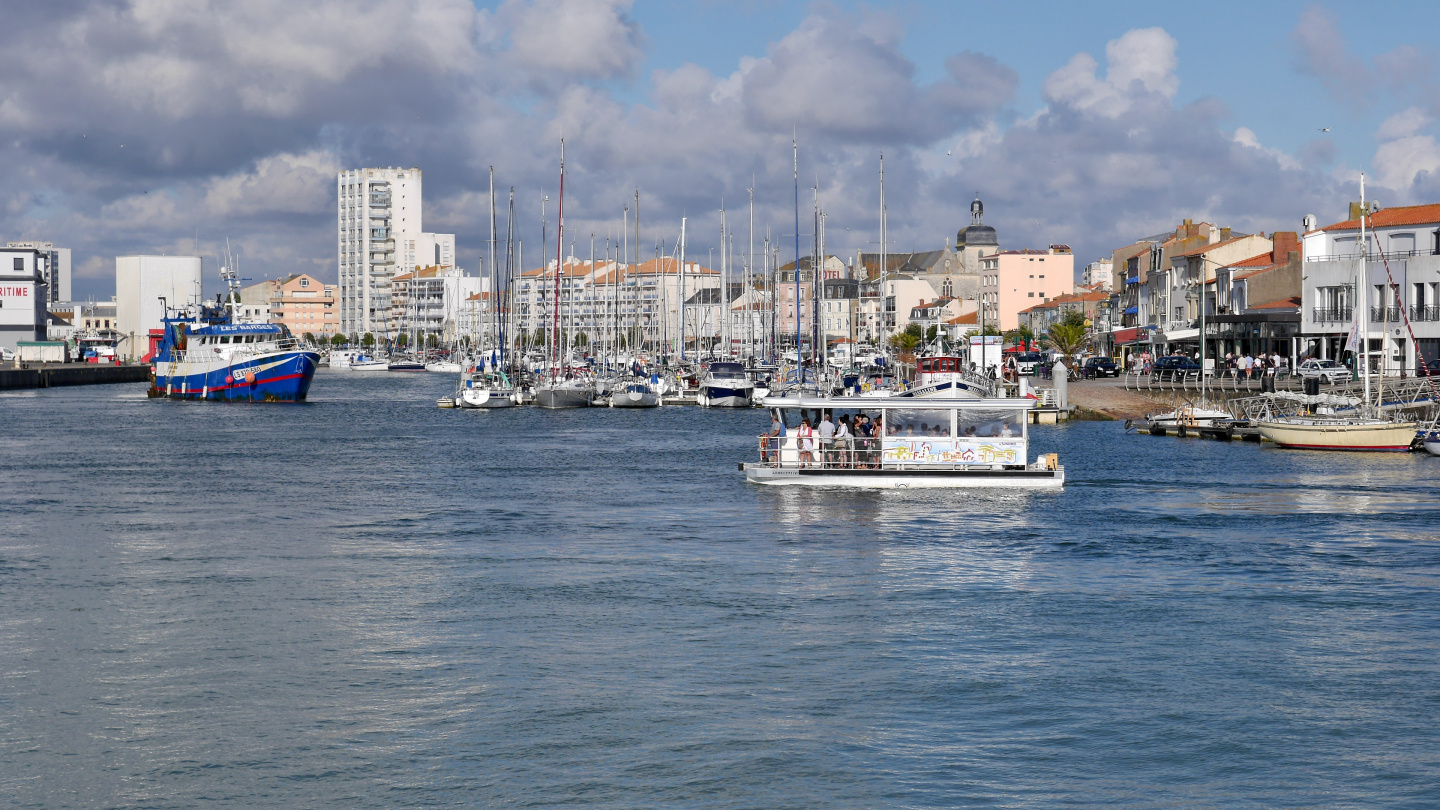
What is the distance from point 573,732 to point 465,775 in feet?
5.90

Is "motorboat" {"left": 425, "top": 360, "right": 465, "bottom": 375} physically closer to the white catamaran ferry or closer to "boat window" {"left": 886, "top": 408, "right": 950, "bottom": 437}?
the white catamaran ferry

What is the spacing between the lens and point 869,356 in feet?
428

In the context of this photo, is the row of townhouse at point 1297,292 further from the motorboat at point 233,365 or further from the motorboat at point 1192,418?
the motorboat at point 233,365

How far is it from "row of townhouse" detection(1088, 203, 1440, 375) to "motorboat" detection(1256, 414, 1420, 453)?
12.9ft

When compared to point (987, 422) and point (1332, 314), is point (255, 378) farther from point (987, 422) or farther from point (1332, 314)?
point (987, 422)

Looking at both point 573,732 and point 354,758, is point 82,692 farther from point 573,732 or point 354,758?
point 573,732

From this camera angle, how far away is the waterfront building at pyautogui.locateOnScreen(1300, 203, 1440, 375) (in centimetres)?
7550

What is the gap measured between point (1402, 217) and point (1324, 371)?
1525 centimetres

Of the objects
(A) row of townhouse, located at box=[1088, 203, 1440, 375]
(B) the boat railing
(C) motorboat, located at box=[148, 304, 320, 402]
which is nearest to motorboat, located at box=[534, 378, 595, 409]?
(C) motorboat, located at box=[148, 304, 320, 402]

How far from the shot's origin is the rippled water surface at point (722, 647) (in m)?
15.8

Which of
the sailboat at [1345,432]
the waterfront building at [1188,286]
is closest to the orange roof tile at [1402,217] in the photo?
the waterfront building at [1188,286]

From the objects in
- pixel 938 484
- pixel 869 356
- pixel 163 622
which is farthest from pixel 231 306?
pixel 163 622

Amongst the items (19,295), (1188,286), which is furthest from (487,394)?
(19,295)

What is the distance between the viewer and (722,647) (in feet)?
70.0
